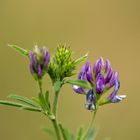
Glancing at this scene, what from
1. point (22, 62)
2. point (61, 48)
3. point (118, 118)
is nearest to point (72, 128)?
point (118, 118)

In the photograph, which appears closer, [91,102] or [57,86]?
[57,86]

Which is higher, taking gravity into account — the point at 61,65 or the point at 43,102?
the point at 61,65

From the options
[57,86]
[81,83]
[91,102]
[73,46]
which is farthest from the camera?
[73,46]

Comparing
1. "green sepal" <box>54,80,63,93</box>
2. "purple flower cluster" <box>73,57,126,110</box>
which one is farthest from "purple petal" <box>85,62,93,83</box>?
"green sepal" <box>54,80,63,93</box>

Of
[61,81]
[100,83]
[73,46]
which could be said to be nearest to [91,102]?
[100,83]

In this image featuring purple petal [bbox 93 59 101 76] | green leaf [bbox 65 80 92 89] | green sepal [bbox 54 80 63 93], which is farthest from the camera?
purple petal [bbox 93 59 101 76]

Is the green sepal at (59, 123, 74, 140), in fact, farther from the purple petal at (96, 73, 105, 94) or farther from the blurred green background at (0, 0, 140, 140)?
the blurred green background at (0, 0, 140, 140)

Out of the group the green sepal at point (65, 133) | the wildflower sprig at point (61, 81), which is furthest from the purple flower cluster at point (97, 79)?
the green sepal at point (65, 133)

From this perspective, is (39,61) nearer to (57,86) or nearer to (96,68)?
(57,86)
